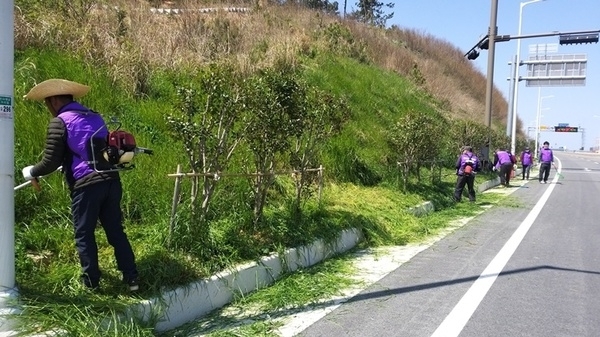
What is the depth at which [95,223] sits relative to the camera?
3.90m

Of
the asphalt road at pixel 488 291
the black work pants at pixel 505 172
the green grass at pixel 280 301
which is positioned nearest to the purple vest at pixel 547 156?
the black work pants at pixel 505 172

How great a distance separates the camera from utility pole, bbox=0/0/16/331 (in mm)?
3332

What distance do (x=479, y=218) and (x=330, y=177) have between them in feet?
11.1

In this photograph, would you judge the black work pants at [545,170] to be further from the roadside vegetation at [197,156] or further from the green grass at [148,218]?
the green grass at [148,218]

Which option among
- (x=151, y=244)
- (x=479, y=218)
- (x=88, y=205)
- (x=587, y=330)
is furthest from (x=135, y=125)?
(x=479, y=218)

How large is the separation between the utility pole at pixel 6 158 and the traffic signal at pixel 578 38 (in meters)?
19.4

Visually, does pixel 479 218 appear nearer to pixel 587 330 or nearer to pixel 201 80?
pixel 587 330

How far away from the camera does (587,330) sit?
14.3 feet

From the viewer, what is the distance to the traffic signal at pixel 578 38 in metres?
18.0

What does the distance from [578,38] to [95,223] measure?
19.4 meters

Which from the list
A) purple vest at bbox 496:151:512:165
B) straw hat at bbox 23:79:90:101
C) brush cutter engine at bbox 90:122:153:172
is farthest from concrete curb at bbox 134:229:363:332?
purple vest at bbox 496:151:512:165

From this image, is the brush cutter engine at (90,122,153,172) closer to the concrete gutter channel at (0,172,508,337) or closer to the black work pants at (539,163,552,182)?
the concrete gutter channel at (0,172,508,337)

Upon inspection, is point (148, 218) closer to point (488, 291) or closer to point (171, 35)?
point (488, 291)

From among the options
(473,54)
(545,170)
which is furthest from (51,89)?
(545,170)
